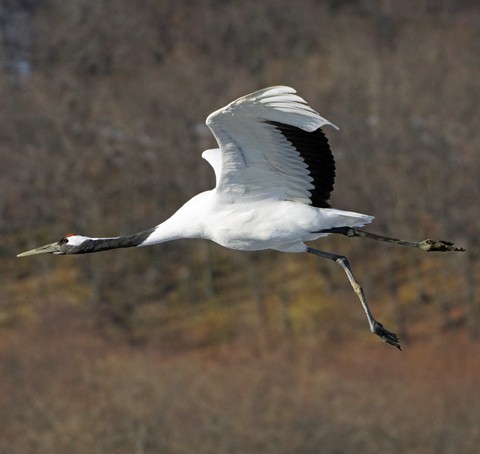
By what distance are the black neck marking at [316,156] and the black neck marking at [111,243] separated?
199 centimetres

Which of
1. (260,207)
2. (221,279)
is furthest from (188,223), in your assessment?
(221,279)

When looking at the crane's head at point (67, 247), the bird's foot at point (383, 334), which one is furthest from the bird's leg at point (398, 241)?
the crane's head at point (67, 247)

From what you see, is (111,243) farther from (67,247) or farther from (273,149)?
(273,149)

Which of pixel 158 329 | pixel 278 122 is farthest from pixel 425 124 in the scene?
pixel 278 122

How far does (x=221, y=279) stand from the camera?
6266cm

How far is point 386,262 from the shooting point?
60.0 m

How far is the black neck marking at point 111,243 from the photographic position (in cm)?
1825

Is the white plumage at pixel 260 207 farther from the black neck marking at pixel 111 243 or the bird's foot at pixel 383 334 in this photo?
the bird's foot at pixel 383 334

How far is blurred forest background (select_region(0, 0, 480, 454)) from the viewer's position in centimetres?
4922

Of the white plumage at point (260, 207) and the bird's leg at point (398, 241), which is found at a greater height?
the white plumage at point (260, 207)

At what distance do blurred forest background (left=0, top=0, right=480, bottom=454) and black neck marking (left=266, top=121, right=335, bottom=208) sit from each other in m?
30.3

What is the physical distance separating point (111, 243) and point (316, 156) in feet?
9.15

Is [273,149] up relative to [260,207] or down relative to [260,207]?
up

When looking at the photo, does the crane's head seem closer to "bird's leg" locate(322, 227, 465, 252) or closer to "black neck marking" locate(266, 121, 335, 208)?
"black neck marking" locate(266, 121, 335, 208)
